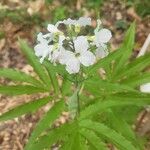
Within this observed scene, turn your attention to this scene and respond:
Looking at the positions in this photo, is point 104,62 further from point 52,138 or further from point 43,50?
point 52,138

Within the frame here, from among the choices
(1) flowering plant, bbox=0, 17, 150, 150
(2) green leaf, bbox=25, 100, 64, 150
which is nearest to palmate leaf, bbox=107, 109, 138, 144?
(1) flowering plant, bbox=0, 17, 150, 150

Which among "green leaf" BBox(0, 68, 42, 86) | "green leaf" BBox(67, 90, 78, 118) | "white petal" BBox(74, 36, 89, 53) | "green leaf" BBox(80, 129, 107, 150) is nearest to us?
"white petal" BBox(74, 36, 89, 53)

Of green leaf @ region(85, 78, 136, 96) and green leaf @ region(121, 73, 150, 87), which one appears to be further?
green leaf @ region(121, 73, 150, 87)

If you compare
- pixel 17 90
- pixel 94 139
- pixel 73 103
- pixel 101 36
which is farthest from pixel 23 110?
pixel 101 36

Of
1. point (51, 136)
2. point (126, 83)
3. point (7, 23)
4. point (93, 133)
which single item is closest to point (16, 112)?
point (51, 136)

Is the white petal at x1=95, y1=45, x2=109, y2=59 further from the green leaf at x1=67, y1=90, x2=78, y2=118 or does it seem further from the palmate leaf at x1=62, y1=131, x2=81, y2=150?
the palmate leaf at x1=62, y1=131, x2=81, y2=150

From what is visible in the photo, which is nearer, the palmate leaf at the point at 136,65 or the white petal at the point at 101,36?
the white petal at the point at 101,36

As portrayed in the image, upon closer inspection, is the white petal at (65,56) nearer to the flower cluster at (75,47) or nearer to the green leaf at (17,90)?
the flower cluster at (75,47)

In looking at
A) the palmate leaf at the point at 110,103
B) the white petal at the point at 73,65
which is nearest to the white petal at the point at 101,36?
the white petal at the point at 73,65
